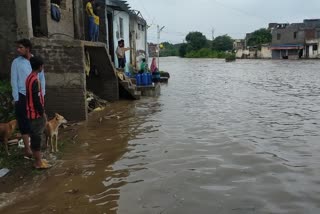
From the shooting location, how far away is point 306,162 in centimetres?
700

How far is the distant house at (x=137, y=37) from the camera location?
2545 centimetres

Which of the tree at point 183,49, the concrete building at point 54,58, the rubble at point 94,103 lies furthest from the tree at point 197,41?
the concrete building at point 54,58

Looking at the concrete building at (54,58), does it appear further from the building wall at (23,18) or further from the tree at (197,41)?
the tree at (197,41)

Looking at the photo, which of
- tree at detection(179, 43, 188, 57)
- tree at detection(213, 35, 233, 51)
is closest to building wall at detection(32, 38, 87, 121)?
tree at detection(213, 35, 233, 51)

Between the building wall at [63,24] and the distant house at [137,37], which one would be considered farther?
the distant house at [137,37]

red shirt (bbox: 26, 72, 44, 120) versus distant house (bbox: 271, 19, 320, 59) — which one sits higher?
distant house (bbox: 271, 19, 320, 59)

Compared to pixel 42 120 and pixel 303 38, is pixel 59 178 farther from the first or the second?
pixel 303 38

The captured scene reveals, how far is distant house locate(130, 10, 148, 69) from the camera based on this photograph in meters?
25.5

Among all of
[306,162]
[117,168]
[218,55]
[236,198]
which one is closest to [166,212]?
[236,198]

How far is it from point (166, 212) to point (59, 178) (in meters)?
2.12

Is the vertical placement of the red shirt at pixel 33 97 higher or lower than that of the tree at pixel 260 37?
lower

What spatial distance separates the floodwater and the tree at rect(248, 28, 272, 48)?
76.8m

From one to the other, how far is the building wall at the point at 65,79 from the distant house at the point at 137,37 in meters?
14.1

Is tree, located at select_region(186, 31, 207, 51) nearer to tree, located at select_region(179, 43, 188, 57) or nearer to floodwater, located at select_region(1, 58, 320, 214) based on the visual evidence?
tree, located at select_region(179, 43, 188, 57)
